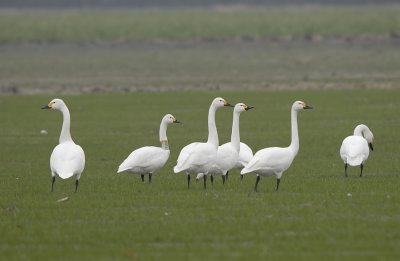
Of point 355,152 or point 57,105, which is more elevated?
point 57,105

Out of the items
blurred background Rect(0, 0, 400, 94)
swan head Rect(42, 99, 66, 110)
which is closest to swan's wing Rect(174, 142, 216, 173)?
swan head Rect(42, 99, 66, 110)

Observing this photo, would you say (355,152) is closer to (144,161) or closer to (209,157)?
(209,157)

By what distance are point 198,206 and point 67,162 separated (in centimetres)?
256

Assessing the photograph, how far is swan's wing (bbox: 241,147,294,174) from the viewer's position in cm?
1611

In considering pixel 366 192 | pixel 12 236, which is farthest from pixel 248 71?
pixel 12 236

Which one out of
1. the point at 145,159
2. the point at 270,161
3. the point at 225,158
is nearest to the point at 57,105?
the point at 145,159

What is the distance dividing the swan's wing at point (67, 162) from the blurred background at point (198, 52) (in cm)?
2504

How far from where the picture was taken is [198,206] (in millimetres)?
14664

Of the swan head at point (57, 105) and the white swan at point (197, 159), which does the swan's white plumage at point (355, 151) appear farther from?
the swan head at point (57, 105)

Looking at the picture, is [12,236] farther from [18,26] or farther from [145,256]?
[18,26]

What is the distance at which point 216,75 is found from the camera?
161 feet

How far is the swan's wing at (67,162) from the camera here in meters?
16.1

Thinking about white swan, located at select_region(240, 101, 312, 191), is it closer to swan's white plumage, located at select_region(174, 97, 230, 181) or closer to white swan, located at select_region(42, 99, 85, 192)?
swan's white plumage, located at select_region(174, 97, 230, 181)

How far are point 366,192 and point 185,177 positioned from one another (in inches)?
167
